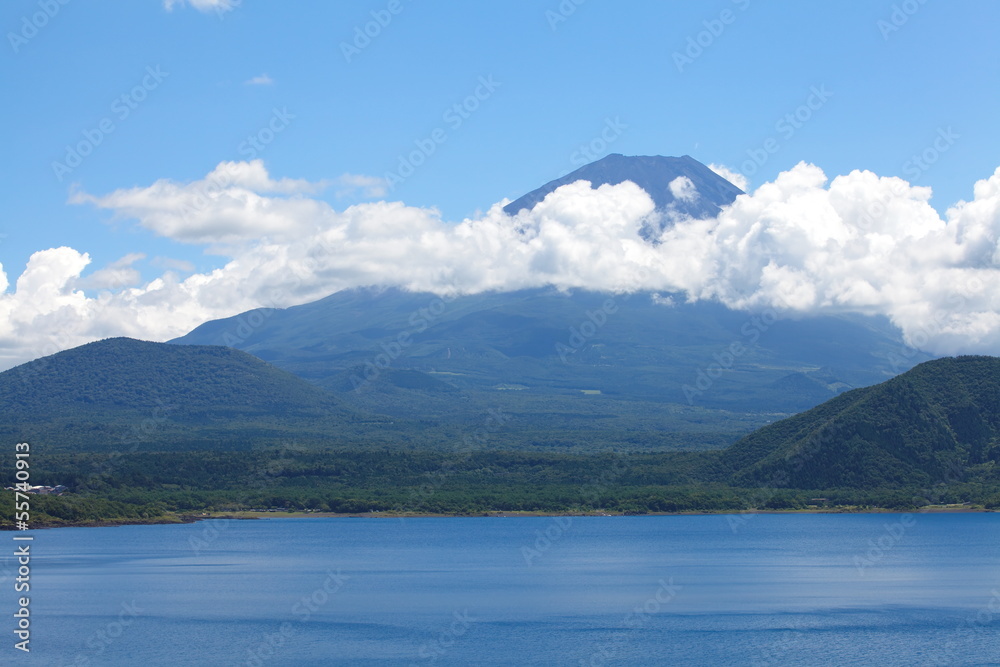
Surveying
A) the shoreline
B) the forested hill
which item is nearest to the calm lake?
the shoreline

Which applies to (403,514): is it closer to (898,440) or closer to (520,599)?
(898,440)

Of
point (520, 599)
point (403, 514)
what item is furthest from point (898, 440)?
point (520, 599)

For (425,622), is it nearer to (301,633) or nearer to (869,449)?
(301,633)

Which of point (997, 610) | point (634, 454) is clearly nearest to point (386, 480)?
point (634, 454)

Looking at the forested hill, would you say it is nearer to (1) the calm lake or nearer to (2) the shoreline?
(2) the shoreline

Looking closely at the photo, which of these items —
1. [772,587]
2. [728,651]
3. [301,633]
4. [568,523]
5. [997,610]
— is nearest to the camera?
[728,651]

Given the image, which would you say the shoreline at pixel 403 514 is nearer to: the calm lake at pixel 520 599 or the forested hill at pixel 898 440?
the calm lake at pixel 520 599

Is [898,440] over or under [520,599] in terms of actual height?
over
